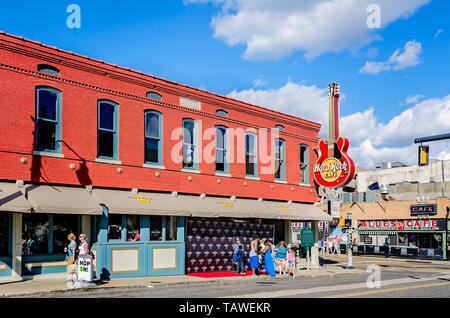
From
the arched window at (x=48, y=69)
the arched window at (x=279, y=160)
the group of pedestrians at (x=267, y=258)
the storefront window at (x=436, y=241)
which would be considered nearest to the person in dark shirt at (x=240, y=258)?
the group of pedestrians at (x=267, y=258)

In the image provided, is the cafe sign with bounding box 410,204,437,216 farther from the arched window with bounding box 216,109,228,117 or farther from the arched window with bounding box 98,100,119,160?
the arched window with bounding box 98,100,119,160

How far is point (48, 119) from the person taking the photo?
61.1ft

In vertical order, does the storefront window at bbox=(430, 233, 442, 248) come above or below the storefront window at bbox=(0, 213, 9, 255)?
below

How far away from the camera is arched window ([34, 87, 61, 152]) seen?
1839 cm

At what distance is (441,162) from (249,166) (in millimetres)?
45739

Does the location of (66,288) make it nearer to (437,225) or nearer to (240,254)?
(240,254)

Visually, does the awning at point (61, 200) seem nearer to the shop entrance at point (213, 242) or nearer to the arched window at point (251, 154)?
the shop entrance at point (213, 242)

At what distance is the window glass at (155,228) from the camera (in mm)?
21547

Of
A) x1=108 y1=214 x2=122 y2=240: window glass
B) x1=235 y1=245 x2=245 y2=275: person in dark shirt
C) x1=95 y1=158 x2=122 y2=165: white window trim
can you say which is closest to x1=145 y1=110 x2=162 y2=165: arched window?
x1=95 y1=158 x2=122 y2=165: white window trim

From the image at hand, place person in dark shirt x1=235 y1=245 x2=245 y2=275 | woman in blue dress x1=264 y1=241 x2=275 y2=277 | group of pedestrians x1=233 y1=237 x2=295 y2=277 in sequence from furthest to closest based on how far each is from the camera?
person in dark shirt x1=235 y1=245 x2=245 y2=275 < woman in blue dress x1=264 y1=241 x2=275 y2=277 < group of pedestrians x1=233 y1=237 x2=295 y2=277

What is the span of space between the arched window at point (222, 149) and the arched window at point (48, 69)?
875cm

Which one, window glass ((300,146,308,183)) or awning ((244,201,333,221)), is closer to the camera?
awning ((244,201,333,221))
